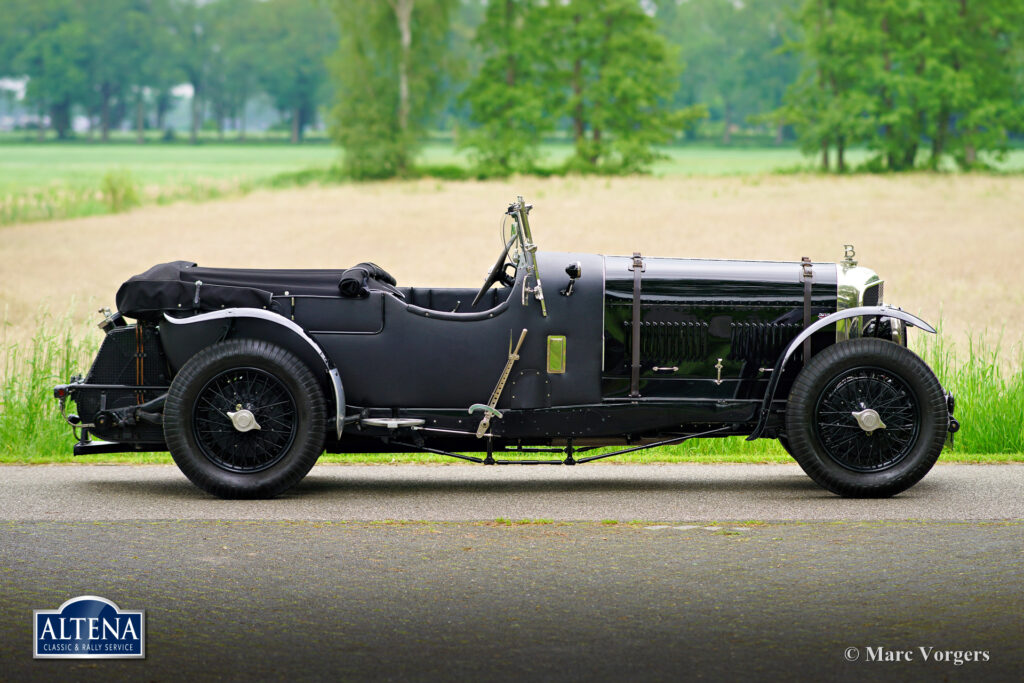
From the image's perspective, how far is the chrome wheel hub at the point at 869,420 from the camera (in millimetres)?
6547

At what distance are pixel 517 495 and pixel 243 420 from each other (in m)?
1.53

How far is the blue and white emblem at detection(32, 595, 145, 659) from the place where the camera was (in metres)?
4.29

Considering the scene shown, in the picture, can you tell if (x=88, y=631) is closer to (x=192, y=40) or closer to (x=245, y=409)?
(x=245, y=409)

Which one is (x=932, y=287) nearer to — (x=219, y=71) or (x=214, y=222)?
(x=214, y=222)

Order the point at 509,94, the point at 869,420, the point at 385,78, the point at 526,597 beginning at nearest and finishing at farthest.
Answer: the point at 526,597, the point at 869,420, the point at 385,78, the point at 509,94

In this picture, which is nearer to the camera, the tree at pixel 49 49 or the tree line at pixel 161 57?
the tree at pixel 49 49

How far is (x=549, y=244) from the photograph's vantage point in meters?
32.7

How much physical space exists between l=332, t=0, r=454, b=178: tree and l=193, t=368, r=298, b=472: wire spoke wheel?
59.5 meters

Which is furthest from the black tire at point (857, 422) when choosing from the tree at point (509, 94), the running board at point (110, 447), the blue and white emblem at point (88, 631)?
the tree at point (509, 94)

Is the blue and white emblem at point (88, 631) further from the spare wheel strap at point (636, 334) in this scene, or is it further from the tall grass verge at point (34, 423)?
the tall grass verge at point (34, 423)

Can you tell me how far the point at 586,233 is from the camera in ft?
120

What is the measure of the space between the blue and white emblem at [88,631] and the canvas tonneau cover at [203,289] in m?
2.40

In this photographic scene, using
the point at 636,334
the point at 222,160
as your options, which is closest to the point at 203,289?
the point at 636,334

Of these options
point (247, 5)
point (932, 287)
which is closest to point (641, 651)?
point (932, 287)
